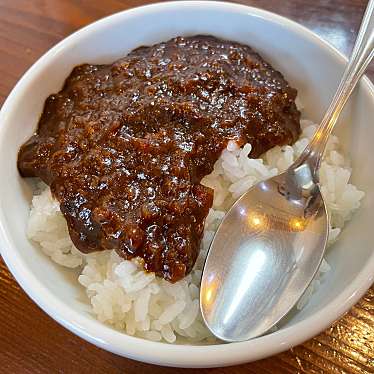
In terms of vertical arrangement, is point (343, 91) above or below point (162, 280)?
above

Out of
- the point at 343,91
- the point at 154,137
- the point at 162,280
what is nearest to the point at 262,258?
the point at 162,280

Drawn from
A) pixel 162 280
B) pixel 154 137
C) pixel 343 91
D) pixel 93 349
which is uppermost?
pixel 343 91

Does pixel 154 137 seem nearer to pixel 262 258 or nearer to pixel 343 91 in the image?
pixel 262 258

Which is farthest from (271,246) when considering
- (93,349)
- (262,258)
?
(93,349)

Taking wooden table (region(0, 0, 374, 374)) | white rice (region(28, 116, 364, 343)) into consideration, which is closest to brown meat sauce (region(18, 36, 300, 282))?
white rice (region(28, 116, 364, 343))

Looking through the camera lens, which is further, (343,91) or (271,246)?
(343,91)

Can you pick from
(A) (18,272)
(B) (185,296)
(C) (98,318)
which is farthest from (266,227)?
(A) (18,272)

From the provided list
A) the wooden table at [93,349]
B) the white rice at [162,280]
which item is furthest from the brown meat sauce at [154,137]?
the wooden table at [93,349]

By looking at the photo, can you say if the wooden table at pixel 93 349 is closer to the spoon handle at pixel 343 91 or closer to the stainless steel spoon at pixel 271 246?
the stainless steel spoon at pixel 271 246
